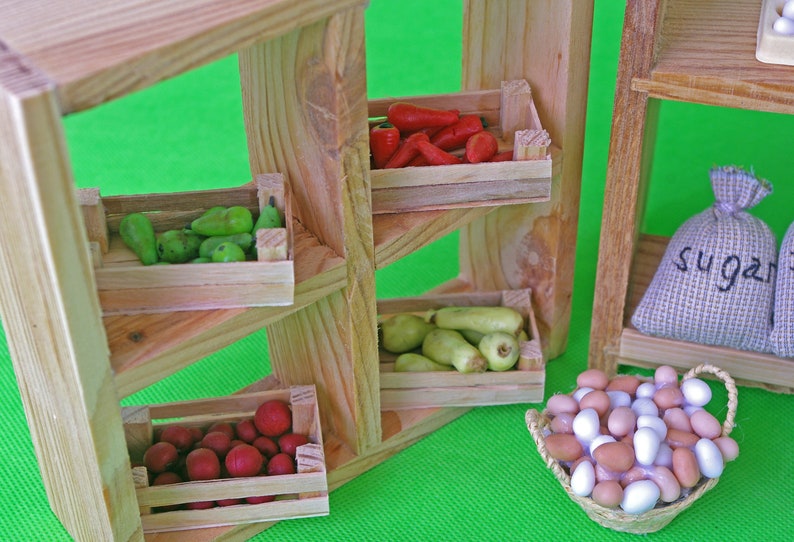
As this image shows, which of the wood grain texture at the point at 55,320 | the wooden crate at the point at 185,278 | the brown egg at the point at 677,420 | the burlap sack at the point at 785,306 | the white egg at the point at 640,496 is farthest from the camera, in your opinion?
the burlap sack at the point at 785,306

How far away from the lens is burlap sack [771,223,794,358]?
1611mm

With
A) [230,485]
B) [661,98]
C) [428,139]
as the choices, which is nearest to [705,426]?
[661,98]

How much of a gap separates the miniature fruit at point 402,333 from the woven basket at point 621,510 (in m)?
0.30

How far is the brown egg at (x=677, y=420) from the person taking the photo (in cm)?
146

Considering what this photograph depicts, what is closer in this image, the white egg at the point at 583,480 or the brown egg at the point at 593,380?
the white egg at the point at 583,480

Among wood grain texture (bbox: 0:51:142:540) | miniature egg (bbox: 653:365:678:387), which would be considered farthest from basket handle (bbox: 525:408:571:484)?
wood grain texture (bbox: 0:51:142:540)

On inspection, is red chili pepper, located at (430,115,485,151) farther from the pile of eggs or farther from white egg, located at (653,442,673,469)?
white egg, located at (653,442,673,469)

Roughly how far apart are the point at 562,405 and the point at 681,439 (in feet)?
0.59

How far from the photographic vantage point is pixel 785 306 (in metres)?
1.62

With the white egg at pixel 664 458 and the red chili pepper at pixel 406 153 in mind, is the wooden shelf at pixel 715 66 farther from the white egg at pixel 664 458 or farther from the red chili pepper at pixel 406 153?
the white egg at pixel 664 458

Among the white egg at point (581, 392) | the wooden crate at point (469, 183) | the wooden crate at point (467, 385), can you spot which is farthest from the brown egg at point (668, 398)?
the wooden crate at point (469, 183)

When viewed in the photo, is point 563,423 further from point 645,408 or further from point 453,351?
point 453,351

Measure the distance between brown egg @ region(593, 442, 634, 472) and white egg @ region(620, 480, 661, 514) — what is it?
0.03 metres

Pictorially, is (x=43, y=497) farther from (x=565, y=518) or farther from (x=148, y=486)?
(x=565, y=518)
